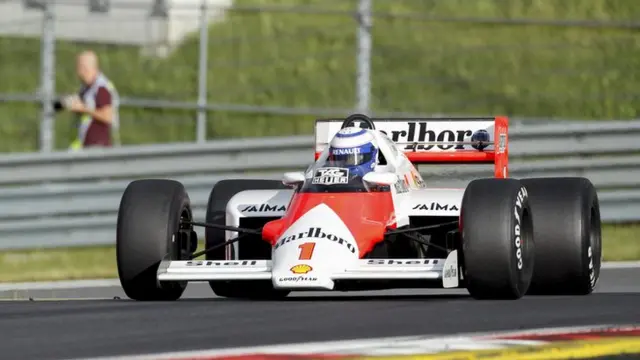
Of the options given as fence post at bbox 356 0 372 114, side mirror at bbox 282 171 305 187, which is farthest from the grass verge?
side mirror at bbox 282 171 305 187

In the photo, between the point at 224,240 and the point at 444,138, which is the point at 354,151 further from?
the point at 444,138

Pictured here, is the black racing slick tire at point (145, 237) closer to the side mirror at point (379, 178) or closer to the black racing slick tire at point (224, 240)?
the black racing slick tire at point (224, 240)

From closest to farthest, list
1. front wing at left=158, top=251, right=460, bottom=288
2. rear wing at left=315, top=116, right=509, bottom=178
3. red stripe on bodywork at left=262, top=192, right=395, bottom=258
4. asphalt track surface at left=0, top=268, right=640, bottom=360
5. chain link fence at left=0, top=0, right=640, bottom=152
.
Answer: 1. asphalt track surface at left=0, top=268, right=640, bottom=360
2. front wing at left=158, top=251, right=460, bottom=288
3. red stripe on bodywork at left=262, top=192, right=395, bottom=258
4. rear wing at left=315, top=116, right=509, bottom=178
5. chain link fence at left=0, top=0, right=640, bottom=152

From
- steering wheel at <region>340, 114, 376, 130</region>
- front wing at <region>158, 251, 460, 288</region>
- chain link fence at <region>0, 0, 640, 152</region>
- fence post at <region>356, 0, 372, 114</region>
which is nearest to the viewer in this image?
front wing at <region>158, 251, 460, 288</region>

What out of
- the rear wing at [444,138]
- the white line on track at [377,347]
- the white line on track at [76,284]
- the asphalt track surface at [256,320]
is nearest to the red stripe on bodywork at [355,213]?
the asphalt track surface at [256,320]

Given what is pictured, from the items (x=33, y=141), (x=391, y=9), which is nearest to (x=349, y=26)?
(x=391, y=9)

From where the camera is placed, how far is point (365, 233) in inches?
380

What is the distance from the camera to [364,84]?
1481 cm

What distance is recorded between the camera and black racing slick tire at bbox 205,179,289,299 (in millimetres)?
11148

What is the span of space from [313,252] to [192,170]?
581 centimetres

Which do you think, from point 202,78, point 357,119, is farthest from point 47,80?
point 357,119

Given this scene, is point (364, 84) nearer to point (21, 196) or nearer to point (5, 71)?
point (21, 196)

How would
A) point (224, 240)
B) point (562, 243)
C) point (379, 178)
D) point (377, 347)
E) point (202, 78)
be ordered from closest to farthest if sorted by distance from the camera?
point (377, 347)
point (379, 178)
point (562, 243)
point (224, 240)
point (202, 78)

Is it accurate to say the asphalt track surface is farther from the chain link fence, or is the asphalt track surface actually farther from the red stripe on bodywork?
the chain link fence
